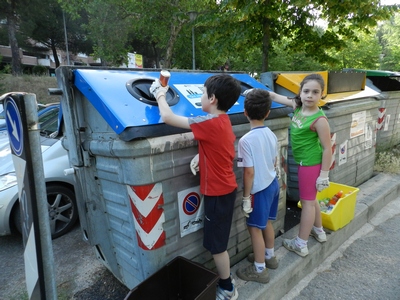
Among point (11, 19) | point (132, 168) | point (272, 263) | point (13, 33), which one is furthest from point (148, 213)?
point (13, 33)

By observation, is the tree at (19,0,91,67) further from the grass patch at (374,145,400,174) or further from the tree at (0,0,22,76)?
the grass patch at (374,145,400,174)

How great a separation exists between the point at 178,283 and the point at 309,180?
1368mm

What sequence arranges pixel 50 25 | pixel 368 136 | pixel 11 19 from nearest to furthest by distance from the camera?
pixel 368 136
pixel 11 19
pixel 50 25

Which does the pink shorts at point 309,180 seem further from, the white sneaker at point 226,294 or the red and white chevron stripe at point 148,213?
the red and white chevron stripe at point 148,213

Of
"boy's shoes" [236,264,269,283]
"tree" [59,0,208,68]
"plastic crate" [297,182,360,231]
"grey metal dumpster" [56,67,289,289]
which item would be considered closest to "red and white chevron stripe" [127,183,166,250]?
"grey metal dumpster" [56,67,289,289]

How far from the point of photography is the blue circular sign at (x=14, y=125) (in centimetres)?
113

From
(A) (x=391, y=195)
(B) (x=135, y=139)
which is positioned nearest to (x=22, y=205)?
(B) (x=135, y=139)

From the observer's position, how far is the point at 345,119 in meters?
3.54

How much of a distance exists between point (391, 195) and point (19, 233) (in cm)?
499

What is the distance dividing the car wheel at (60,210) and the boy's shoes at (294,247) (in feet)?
8.33

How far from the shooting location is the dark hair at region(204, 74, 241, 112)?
5.89ft

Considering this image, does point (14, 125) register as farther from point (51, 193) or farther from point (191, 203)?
point (51, 193)

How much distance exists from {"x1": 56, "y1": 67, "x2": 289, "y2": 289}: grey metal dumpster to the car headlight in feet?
4.95

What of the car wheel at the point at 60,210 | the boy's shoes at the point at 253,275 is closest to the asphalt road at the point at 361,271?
the boy's shoes at the point at 253,275
